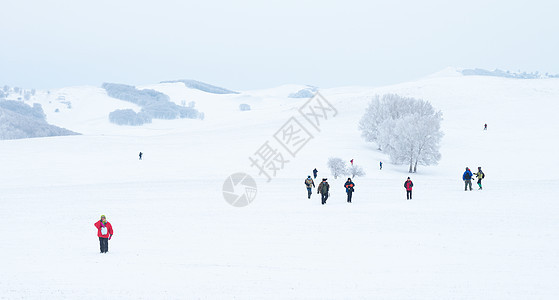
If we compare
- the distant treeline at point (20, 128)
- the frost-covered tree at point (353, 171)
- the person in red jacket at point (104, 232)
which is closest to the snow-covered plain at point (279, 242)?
the person in red jacket at point (104, 232)

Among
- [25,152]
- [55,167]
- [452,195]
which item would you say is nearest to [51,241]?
[452,195]

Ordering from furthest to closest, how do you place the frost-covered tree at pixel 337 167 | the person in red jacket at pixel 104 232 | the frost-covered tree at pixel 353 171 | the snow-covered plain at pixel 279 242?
1. the frost-covered tree at pixel 353 171
2. the frost-covered tree at pixel 337 167
3. the person in red jacket at pixel 104 232
4. the snow-covered plain at pixel 279 242

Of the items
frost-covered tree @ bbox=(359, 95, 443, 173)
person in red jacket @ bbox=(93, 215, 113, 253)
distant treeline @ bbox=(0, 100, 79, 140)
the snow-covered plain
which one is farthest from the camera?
distant treeline @ bbox=(0, 100, 79, 140)

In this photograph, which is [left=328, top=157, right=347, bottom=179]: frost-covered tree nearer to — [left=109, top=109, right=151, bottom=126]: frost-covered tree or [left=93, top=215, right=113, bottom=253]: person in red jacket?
[left=93, top=215, right=113, bottom=253]: person in red jacket

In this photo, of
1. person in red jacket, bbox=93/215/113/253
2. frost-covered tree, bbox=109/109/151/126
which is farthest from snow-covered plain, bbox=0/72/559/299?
frost-covered tree, bbox=109/109/151/126

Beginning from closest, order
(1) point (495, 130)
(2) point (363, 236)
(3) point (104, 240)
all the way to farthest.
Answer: (3) point (104, 240)
(2) point (363, 236)
(1) point (495, 130)

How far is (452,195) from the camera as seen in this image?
2362 centimetres

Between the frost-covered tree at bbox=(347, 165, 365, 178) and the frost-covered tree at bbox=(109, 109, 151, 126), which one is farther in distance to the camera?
the frost-covered tree at bbox=(109, 109, 151, 126)

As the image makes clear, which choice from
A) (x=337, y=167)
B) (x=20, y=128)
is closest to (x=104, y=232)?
(x=337, y=167)

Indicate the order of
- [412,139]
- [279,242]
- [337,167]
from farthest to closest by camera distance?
[412,139], [337,167], [279,242]

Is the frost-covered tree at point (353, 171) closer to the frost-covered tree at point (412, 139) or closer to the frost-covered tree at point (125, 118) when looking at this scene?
the frost-covered tree at point (412, 139)

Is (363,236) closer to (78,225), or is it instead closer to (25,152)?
(78,225)

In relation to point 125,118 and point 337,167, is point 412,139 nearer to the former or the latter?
point 337,167

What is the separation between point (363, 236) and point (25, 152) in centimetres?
5198
